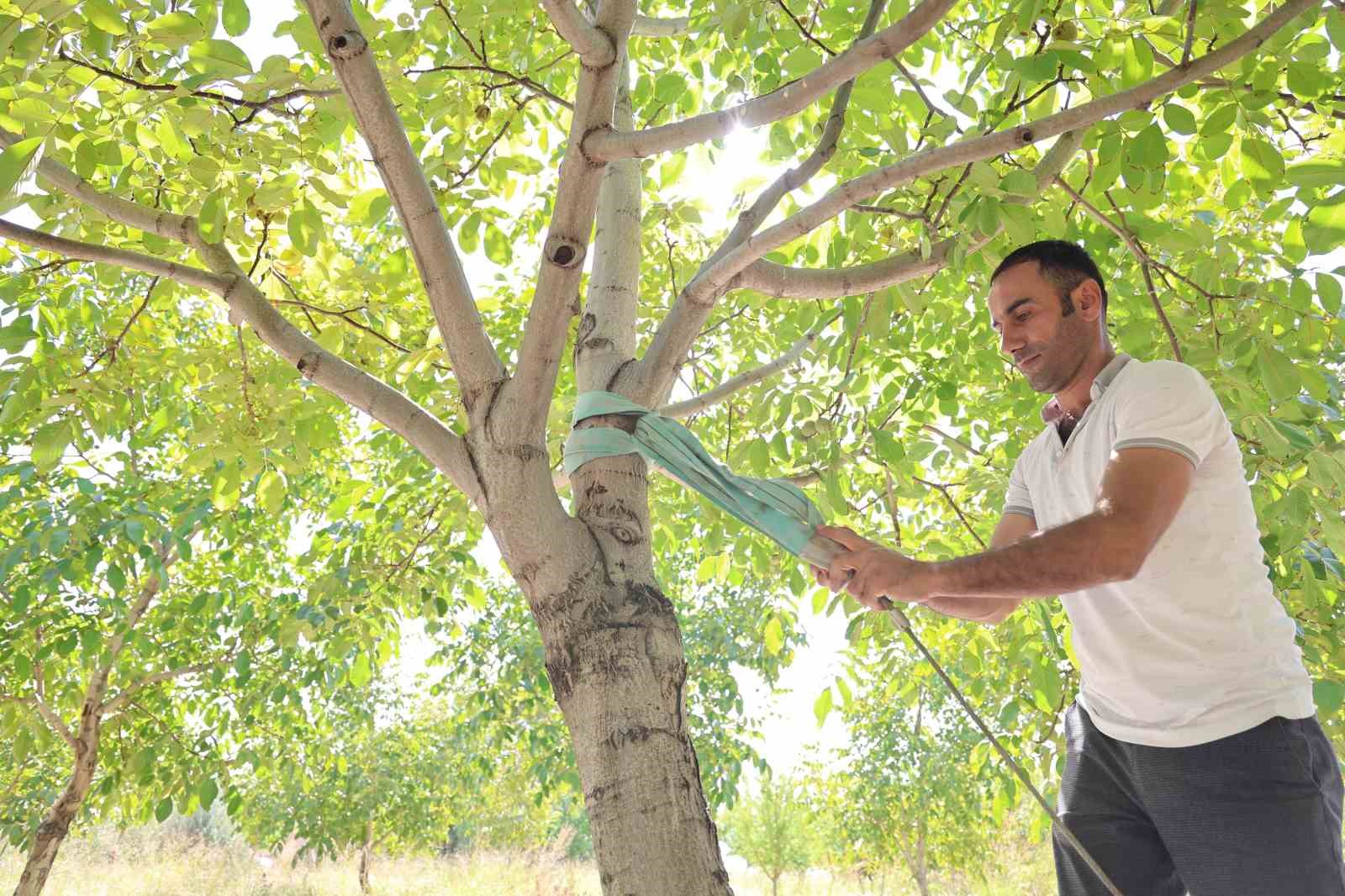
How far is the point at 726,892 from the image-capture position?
5.24 ft

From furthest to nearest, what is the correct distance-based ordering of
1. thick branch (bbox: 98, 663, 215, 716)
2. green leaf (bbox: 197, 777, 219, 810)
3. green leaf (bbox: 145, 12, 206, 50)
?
thick branch (bbox: 98, 663, 215, 716)
green leaf (bbox: 197, 777, 219, 810)
green leaf (bbox: 145, 12, 206, 50)

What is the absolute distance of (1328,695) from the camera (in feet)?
8.49

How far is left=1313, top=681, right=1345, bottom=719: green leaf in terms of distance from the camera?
8.44 ft

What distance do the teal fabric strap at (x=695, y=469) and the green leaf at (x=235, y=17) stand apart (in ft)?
4.39

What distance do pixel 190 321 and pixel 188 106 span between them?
17.3 ft

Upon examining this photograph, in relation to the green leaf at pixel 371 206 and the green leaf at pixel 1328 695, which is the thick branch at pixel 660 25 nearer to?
the green leaf at pixel 371 206

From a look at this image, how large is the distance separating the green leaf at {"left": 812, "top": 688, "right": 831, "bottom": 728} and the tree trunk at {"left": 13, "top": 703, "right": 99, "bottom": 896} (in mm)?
4428

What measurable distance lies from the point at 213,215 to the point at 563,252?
33.2 inches

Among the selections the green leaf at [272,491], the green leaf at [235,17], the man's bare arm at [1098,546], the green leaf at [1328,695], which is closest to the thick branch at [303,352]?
the green leaf at [235,17]

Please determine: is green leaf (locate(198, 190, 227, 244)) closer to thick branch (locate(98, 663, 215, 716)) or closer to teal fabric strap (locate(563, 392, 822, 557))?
teal fabric strap (locate(563, 392, 822, 557))

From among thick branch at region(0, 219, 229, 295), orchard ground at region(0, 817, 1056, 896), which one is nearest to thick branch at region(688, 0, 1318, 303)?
thick branch at region(0, 219, 229, 295)

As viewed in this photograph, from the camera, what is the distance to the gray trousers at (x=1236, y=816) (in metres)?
1.55

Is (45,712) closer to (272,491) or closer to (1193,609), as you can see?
(272,491)

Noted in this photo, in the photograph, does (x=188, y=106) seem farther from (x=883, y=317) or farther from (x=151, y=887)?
(x=151, y=887)
